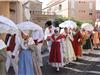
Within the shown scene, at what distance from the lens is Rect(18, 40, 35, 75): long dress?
959 centimetres

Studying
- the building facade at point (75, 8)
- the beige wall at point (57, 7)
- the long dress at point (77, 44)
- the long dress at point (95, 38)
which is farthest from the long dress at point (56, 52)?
the beige wall at point (57, 7)

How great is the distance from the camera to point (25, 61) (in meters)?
9.63

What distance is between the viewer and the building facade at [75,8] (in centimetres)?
7606

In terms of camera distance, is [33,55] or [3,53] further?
[33,55]

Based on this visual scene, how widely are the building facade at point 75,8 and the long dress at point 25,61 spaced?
6462cm

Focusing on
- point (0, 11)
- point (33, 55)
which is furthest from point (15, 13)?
point (33, 55)

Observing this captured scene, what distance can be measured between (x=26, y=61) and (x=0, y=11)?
456 inches

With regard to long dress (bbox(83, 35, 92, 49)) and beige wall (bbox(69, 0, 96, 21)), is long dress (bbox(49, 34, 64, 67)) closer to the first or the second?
long dress (bbox(83, 35, 92, 49))

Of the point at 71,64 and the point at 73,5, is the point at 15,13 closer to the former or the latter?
the point at 71,64

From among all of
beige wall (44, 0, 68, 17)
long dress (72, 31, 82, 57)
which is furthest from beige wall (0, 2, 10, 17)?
beige wall (44, 0, 68, 17)

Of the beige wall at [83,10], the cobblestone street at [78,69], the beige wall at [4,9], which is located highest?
the beige wall at [83,10]

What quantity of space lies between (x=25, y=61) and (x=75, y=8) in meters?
69.7

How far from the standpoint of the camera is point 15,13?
24.4 meters

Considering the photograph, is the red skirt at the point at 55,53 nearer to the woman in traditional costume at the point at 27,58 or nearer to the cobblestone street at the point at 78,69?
the cobblestone street at the point at 78,69
